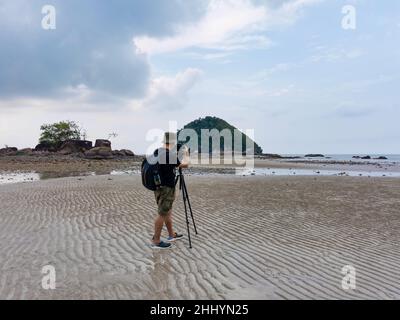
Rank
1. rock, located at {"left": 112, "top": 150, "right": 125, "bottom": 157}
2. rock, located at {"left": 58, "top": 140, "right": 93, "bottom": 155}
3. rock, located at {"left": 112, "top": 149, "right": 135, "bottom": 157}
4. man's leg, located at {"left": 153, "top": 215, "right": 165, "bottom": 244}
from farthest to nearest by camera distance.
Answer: rock, located at {"left": 58, "top": 140, "right": 93, "bottom": 155}
rock, located at {"left": 112, "top": 149, "right": 135, "bottom": 157}
rock, located at {"left": 112, "top": 150, "right": 125, "bottom": 157}
man's leg, located at {"left": 153, "top": 215, "right": 165, "bottom": 244}

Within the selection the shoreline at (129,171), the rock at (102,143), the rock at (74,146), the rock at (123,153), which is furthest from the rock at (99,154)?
the shoreline at (129,171)

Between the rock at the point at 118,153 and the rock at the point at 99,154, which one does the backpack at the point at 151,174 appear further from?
the rock at the point at 118,153

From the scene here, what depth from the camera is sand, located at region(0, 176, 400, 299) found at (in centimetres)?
609

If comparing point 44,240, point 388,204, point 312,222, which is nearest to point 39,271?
point 44,240

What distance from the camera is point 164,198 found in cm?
820

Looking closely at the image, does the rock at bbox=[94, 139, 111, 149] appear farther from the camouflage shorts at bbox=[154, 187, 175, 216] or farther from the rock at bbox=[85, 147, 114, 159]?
the camouflage shorts at bbox=[154, 187, 175, 216]

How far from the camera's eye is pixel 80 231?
1041 centimetres

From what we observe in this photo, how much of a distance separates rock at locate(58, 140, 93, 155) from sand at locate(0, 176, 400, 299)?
64.9m

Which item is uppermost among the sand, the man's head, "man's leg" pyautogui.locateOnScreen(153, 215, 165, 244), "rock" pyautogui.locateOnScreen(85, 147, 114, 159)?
"rock" pyautogui.locateOnScreen(85, 147, 114, 159)

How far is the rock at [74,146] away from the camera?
77938mm

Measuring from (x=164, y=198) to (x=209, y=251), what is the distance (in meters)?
1.47

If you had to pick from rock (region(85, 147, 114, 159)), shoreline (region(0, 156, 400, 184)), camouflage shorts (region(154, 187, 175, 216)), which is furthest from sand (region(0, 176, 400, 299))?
rock (region(85, 147, 114, 159))

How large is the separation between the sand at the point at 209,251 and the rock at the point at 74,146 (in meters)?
64.9
